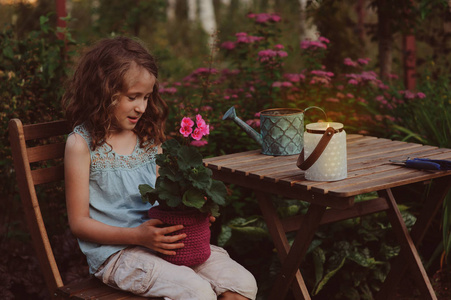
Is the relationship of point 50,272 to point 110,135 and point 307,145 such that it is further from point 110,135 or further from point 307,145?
point 307,145

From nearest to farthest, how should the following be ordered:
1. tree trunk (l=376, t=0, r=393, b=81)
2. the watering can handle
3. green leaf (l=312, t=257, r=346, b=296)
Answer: the watering can handle → green leaf (l=312, t=257, r=346, b=296) → tree trunk (l=376, t=0, r=393, b=81)

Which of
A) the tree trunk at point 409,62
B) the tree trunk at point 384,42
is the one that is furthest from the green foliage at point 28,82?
the tree trunk at point 409,62

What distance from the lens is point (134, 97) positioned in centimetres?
226

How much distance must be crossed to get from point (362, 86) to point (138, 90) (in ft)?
8.22

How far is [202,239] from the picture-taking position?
205 centimetres

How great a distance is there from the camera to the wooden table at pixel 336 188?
2.03 meters

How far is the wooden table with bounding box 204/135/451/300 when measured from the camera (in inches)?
79.9

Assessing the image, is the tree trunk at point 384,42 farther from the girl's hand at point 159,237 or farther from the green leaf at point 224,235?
the girl's hand at point 159,237

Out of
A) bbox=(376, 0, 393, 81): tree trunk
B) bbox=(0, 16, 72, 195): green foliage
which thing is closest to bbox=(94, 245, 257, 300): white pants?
bbox=(0, 16, 72, 195): green foliage

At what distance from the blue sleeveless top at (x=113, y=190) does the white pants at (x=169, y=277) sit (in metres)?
0.13

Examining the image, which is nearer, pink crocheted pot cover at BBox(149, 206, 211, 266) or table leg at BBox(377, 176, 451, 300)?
pink crocheted pot cover at BBox(149, 206, 211, 266)

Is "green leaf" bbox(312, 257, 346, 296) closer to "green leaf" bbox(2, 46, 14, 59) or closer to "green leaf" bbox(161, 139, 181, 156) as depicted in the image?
"green leaf" bbox(161, 139, 181, 156)

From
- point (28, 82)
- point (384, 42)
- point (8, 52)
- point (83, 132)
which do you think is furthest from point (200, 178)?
point (384, 42)

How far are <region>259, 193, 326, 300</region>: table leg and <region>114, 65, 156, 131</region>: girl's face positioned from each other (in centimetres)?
66
